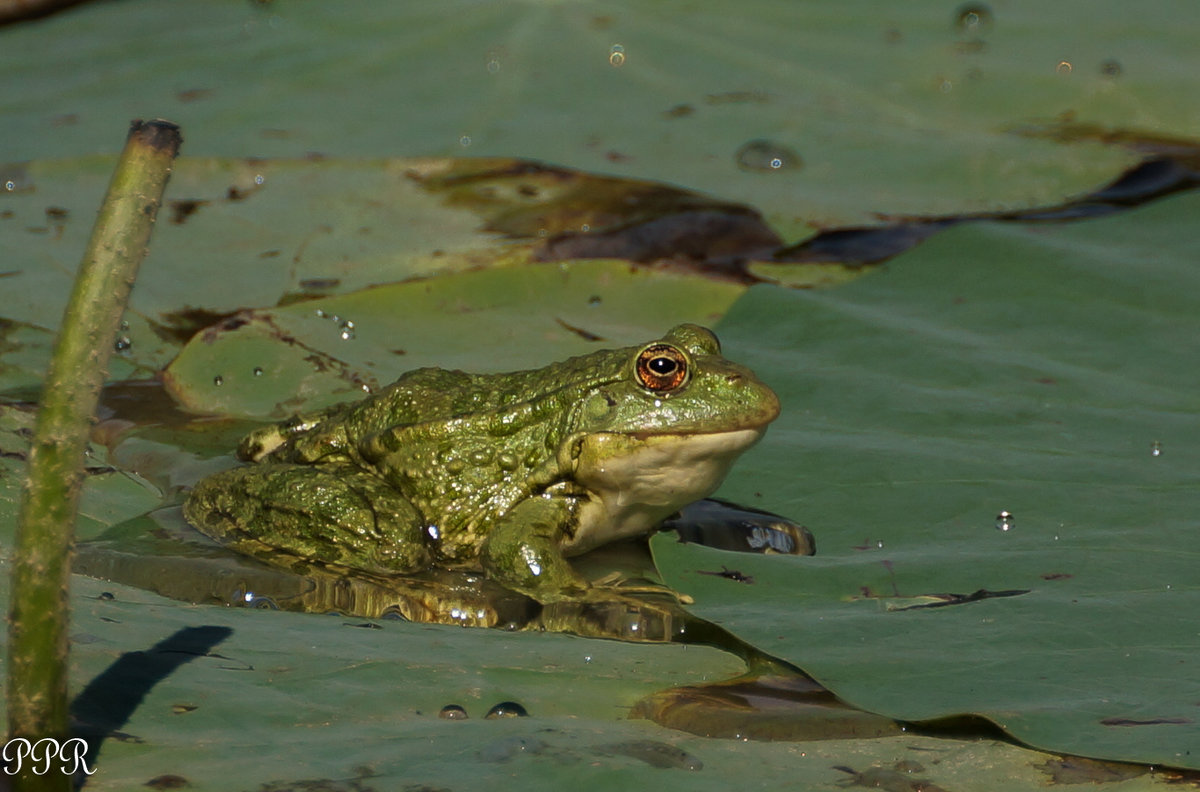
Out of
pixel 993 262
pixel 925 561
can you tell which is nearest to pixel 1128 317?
pixel 993 262

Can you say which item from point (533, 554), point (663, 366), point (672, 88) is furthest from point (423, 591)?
point (672, 88)

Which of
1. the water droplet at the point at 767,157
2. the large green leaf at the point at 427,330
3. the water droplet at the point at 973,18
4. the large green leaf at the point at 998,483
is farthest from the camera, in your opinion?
the water droplet at the point at 973,18

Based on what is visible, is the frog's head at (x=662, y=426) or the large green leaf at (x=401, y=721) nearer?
the large green leaf at (x=401, y=721)

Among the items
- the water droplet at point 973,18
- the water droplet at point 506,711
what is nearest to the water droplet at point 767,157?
the water droplet at point 973,18

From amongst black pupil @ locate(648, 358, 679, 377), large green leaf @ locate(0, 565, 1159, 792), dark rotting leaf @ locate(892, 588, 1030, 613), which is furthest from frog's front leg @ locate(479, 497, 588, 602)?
dark rotting leaf @ locate(892, 588, 1030, 613)

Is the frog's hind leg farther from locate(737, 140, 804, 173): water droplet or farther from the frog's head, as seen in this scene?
locate(737, 140, 804, 173): water droplet

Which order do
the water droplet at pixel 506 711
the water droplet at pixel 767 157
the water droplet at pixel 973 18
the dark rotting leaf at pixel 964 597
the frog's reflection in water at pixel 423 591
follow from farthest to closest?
the water droplet at pixel 973 18 → the water droplet at pixel 767 157 → the frog's reflection in water at pixel 423 591 → the dark rotting leaf at pixel 964 597 → the water droplet at pixel 506 711

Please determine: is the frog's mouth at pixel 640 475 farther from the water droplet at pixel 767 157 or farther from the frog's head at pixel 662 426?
the water droplet at pixel 767 157
